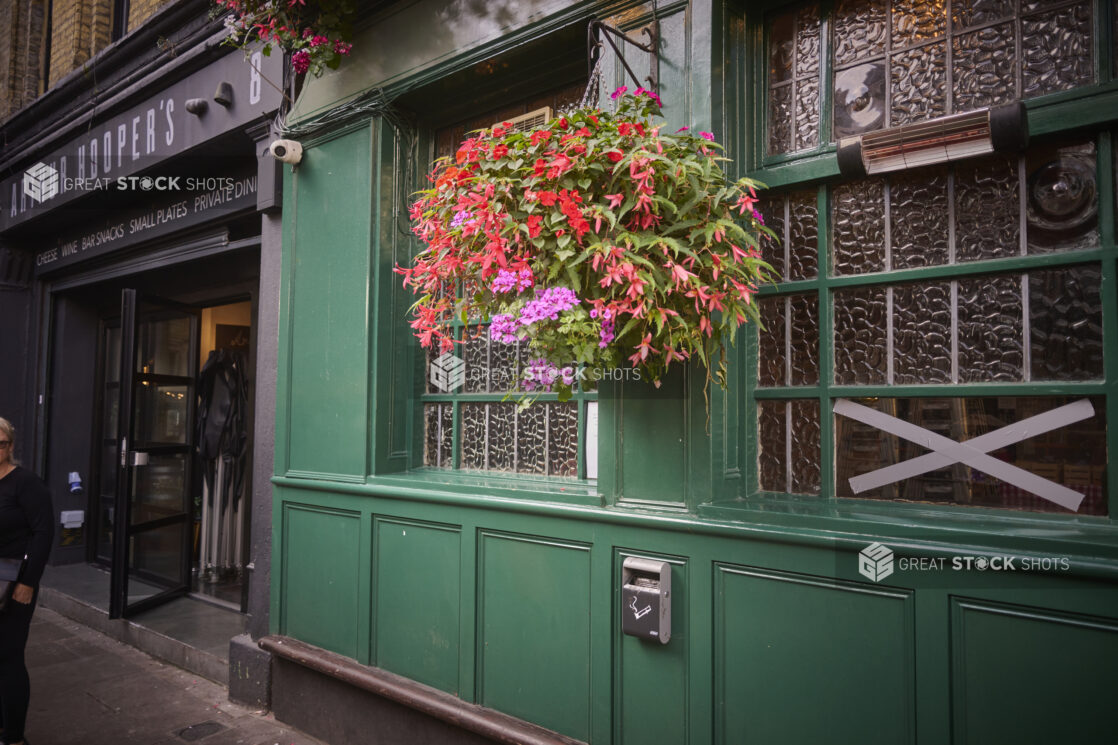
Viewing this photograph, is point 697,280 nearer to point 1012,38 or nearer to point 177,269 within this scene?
point 1012,38

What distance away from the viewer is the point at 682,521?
2895mm

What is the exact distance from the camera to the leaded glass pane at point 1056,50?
8.06 feet

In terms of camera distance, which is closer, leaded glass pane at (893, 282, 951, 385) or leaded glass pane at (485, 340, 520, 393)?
leaded glass pane at (893, 282, 951, 385)

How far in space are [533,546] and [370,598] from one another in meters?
1.36

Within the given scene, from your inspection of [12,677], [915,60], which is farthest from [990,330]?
[12,677]

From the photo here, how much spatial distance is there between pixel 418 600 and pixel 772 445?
223 cm

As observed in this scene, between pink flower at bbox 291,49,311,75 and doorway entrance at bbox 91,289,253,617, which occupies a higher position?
pink flower at bbox 291,49,311,75

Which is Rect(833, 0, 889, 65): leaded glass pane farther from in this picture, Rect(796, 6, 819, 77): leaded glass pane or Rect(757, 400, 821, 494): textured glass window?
Rect(757, 400, 821, 494): textured glass window

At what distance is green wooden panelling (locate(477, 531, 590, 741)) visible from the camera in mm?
3205

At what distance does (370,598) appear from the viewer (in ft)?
13.5

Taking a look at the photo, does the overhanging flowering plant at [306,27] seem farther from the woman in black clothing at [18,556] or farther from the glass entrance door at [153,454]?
the woman in black clothing at [18,556]

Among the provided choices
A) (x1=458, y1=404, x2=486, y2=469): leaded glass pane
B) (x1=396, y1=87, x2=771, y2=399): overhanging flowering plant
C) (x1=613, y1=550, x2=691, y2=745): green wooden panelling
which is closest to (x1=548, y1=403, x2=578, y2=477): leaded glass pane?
(x1=458, y1=404, x2=486, y2=469): leaded glass pane

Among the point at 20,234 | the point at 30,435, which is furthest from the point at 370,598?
the point at 20,234

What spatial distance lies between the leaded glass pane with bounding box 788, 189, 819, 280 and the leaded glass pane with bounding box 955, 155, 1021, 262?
1.85 feet
